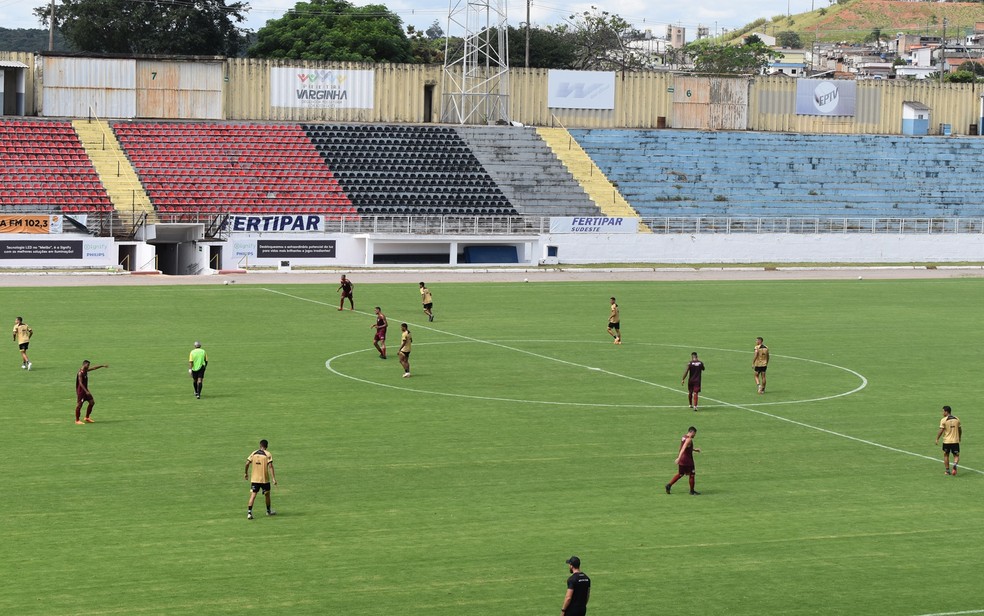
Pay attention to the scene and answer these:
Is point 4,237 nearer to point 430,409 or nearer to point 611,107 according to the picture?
point 430,409


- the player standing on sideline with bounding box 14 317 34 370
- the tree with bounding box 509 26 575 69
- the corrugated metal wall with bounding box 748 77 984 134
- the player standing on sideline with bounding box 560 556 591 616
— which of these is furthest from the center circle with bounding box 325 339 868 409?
the tree with bounding box 509 26 575 69

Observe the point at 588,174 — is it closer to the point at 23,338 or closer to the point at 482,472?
the point at 23,338

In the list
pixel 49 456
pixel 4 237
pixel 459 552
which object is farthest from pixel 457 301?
pixel 459 552

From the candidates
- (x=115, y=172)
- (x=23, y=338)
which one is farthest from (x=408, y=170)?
(x=23, y=338)

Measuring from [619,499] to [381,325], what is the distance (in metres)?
17.3

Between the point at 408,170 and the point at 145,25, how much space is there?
4196 centimetres

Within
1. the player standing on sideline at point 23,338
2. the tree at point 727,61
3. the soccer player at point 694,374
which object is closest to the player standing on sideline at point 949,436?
the soccer player at point 694,374

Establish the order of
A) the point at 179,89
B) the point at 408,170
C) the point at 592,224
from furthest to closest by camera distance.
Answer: the point at 179,89
the point at 408,170
the point at 592,224

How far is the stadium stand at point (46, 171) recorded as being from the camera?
70062 millimetres

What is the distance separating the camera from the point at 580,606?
17344mm

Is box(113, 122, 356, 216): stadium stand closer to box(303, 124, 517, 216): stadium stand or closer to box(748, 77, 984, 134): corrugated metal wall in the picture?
box(303, 124, 517, 216): stadium stand

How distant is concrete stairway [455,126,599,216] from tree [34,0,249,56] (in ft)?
116

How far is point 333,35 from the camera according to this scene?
11881cm

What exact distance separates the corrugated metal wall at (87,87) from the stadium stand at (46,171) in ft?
11.3
